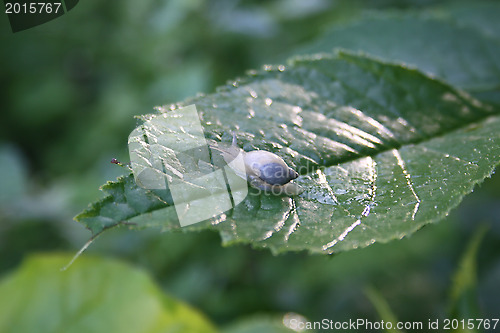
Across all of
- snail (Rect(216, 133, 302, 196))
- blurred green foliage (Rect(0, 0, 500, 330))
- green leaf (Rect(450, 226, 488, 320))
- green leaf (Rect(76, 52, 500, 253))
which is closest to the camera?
green leaf (Rect(76, 52, 500, 253))

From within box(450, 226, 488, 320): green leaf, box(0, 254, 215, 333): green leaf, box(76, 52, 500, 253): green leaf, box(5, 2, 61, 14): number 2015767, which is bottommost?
box(450, 226, 488, 320): green leaf

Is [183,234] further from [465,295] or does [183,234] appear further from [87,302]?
[465,295]

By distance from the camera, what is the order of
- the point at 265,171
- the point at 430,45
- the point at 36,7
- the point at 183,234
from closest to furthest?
1. the point at 265,171
2. the point at 430,45
3. the point at 36,7
4. the point at 183,234

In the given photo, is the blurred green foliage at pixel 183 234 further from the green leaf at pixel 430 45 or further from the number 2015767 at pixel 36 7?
the green leaf at pixel 430 45

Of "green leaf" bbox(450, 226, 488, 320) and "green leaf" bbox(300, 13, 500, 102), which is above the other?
"green leaf" bbox(300, 13, 500, 102)

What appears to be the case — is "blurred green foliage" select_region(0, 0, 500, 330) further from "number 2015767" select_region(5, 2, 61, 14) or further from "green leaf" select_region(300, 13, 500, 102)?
"green leaf" select_region(300, 13, 500, 102)

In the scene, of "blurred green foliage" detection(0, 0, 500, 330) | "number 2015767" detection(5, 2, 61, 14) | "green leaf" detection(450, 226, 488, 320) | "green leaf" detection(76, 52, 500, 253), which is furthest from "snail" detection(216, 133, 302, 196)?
"number 2015767" detection(5, 2, 61, 14)

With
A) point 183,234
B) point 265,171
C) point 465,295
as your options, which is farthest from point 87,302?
point 183,234

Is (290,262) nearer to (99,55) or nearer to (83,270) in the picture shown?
(83,270)
